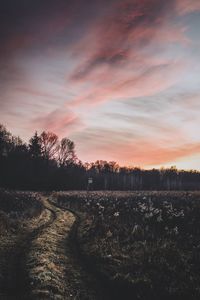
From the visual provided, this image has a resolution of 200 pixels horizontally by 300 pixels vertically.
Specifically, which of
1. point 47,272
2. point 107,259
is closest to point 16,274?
point 47,272

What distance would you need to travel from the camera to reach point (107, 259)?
47.9ft

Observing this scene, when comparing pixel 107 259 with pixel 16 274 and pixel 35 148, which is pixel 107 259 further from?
pixel 35 148

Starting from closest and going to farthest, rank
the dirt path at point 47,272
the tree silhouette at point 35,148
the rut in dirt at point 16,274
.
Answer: the rut in dirt at point 16,274 < the dirt path at point 47,272 < the tree silhouette at point 35,148

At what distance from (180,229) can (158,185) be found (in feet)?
433

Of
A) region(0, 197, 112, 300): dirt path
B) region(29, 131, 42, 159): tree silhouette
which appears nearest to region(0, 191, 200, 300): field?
region(0, 197, 112, 300): dirt path

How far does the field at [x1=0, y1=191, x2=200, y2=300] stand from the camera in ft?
36.4

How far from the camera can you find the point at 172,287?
11.2 meters

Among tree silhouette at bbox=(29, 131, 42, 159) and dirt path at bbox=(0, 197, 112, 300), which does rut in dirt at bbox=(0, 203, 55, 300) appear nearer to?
dirt path at bbox=(0, 197, 112, 300)

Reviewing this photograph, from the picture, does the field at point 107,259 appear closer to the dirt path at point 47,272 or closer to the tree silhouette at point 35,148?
the dirt path at point 47,272

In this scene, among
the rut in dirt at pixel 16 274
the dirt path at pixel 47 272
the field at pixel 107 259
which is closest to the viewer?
the rut in dirt at pixel 16 274

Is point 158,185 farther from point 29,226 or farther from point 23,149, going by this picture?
point 29,226

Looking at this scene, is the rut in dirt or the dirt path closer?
the rut in dirt

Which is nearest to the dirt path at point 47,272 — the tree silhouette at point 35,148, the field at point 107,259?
the field at point 107,259

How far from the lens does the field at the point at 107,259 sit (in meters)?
11.1
